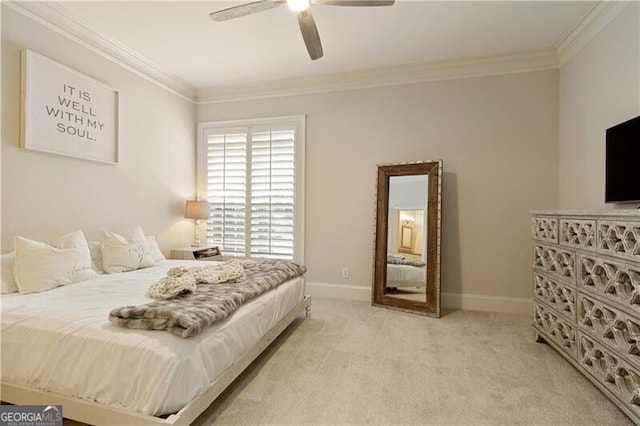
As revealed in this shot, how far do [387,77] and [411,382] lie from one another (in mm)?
3299

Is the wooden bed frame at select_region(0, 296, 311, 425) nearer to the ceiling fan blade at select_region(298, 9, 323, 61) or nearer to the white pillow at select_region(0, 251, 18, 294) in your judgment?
the white pillow at select_region(0, 251, 18, 294)

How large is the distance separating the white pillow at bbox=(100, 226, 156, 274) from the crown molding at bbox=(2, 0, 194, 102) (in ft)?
6.04

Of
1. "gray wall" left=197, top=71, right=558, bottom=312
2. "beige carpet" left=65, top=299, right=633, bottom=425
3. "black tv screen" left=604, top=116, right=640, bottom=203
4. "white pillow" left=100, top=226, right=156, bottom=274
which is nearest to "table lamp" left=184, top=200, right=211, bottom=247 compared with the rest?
"white pillow" left=100, top=226, right=156, bottom=274

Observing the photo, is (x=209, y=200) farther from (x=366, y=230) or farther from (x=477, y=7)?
(x=477, y=7)

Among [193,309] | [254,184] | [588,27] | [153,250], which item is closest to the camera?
[193,309]

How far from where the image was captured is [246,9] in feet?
6.79

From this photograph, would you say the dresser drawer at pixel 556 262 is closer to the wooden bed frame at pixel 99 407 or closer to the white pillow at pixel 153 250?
the wooden bed frame at pixel 99 407

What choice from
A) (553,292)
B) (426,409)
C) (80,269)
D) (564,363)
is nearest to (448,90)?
(553,292)

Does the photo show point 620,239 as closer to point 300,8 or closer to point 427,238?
point 427,238

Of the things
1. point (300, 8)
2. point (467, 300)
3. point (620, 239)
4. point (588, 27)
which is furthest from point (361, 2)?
point (467, 300)

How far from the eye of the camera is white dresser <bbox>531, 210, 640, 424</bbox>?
1.64 metres

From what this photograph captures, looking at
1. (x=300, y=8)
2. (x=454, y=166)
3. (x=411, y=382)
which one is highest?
(x=300, y=8)

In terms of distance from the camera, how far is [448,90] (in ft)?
11.8

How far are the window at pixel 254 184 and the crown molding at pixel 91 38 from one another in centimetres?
88
